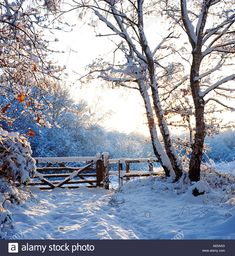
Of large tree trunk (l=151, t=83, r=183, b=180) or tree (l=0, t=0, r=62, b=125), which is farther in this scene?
large tree trunk (l=151, t=83, r=183, b=180)

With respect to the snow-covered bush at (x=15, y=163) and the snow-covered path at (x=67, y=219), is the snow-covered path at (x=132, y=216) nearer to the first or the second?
the snow-covered path at (x=67, y=219)

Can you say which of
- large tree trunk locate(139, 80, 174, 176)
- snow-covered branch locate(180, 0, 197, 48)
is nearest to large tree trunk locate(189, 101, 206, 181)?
large tree trunk locate(139, 80, 174, 176)

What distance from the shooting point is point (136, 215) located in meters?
7.34

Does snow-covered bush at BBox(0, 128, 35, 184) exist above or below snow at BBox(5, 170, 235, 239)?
above

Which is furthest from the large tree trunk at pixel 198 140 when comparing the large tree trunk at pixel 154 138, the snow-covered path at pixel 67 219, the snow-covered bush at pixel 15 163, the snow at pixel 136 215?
the snow-covered bush at pixel 15 163

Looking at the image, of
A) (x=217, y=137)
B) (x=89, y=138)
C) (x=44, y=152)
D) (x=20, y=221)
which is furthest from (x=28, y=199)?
(x=217, y=137)

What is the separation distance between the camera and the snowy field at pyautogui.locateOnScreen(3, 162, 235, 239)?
5609mm

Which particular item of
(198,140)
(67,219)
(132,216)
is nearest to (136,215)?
(132,216)

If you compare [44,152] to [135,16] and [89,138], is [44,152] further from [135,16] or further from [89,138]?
[135,16]

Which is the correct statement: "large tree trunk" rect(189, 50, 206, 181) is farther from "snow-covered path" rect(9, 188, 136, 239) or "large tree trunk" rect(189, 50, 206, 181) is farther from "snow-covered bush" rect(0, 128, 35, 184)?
"snow-covered bush" rect(0, 128, 35, 184)
